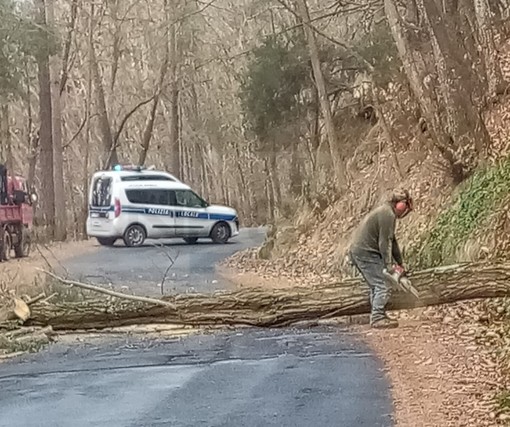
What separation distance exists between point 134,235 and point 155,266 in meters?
0.31

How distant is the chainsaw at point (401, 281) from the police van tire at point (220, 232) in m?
1.11

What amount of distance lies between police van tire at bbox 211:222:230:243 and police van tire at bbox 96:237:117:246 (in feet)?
2.19

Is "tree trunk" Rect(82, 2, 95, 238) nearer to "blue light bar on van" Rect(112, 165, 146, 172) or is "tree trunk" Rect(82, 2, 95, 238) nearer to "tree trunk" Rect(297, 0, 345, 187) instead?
"blue light bar on van" Rect(112, 165, 146, 172)

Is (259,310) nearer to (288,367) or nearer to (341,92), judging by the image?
(288,367)

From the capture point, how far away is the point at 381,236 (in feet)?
20.5

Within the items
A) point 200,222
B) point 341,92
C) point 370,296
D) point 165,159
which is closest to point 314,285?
point 370,296

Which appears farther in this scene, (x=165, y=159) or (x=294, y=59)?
(x=294, y=59)

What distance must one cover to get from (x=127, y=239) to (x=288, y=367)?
1.65m

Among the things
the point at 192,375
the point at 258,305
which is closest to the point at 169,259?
the point at 258,305

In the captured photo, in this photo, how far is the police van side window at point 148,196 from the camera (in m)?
6.51

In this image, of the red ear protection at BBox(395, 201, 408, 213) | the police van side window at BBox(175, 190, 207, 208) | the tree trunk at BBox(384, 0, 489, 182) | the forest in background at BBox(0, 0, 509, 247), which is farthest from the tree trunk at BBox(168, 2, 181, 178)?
the tree trunk at BBox(384, 0, 489, 182)

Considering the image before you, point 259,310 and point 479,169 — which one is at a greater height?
point 479,169

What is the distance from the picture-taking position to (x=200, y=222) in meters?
6.48

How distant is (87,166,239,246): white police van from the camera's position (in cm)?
643
